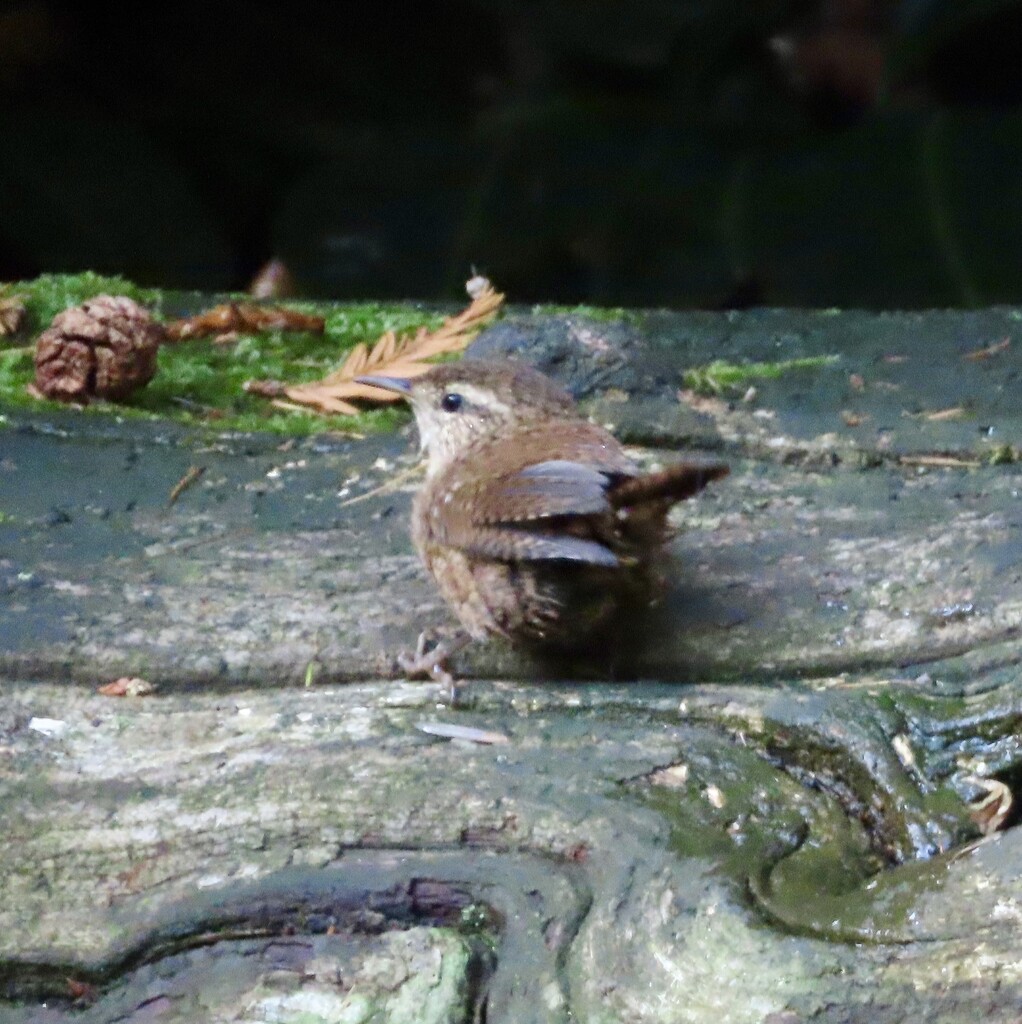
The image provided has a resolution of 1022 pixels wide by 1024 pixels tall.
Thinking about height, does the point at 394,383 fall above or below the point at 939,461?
above

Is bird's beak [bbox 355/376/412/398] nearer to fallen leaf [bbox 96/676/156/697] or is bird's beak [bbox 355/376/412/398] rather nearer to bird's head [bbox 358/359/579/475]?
bird's head [bbox 358/359/579/475]

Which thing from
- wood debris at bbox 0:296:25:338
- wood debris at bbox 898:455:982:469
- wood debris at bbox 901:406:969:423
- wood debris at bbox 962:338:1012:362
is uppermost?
wood debris at bbox 0:296:25:338

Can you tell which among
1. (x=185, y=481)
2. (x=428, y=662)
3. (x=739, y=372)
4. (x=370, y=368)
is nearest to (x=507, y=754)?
(x=428, y=662)

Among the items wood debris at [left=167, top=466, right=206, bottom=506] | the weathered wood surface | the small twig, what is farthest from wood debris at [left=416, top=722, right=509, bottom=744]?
wood debris at [left=167, top=466, right=206, bottom=506]

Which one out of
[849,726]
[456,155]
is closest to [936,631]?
[849,726]

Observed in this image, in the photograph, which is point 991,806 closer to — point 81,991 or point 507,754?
point 507,754

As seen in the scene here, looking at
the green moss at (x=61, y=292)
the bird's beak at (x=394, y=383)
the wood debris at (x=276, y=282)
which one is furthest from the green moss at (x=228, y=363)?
the wood debris at (x=276, y=282)

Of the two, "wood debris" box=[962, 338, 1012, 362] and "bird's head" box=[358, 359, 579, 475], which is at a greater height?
"wood debris" box=[962, 338, 1012, 362]
